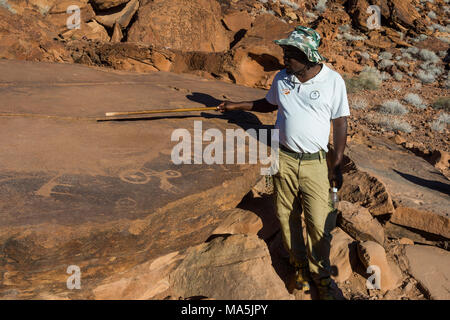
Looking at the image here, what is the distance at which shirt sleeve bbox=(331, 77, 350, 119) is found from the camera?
1.85 meters

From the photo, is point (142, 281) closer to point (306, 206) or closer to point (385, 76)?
point (306, 206)

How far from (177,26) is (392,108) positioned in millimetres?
4580

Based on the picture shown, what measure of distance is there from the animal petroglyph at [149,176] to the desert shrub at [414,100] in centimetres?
706

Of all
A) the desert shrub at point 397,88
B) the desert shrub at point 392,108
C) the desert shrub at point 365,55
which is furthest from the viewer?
the desert shrub at point 365,55

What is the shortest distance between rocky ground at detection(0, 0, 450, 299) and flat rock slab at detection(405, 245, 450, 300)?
10 millimetres

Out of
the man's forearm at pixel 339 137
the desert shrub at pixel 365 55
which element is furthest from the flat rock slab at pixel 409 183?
the desert shrub at pixel 365 55

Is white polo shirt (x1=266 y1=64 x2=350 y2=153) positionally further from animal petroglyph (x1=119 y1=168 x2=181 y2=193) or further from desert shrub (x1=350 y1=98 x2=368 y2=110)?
desert shrub (x1=350 y1=98 x2=368 y2=110)

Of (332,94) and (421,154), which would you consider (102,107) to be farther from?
(421,154)

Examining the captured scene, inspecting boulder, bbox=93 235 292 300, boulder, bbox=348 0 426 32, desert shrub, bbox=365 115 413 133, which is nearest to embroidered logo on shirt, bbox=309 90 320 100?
boulder, bbox=93 235 292 300

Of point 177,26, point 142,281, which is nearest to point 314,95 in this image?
point 142,281

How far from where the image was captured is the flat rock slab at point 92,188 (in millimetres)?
1473

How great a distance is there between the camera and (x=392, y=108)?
6.77 m

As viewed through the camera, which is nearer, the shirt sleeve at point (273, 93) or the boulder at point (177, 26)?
the shirt sleeve at point (273, 93)

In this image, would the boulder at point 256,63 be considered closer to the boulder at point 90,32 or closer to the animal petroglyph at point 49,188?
the animal petroglyph at point 49,188
